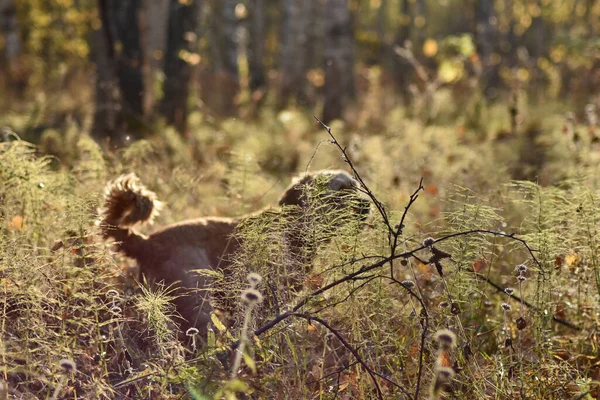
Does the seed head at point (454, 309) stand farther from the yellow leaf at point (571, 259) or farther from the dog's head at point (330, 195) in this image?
the yellow leaf at point (571, 259)

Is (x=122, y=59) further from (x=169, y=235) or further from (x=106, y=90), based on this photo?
(x=169, y=235)

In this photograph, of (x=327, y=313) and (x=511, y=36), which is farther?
(x=511, y=36)

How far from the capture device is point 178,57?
11016mm

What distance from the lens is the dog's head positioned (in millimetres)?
3498

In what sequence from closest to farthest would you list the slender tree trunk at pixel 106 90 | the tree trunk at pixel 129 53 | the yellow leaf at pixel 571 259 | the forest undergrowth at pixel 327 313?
1. the forest undergrowth at pixel 327 313
2. the yellow leaf at pixel 571 259
3. the slender tree trunk at pixel 106 90
4. the tree trunk at pixel 129 53

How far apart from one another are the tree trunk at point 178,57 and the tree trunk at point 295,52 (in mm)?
3864

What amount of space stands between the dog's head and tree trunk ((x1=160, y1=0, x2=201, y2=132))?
685cm

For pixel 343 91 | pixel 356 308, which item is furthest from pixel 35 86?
A: pixel 356 308

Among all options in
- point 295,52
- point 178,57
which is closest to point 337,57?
point 178,57

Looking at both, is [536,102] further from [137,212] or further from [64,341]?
[64,341]

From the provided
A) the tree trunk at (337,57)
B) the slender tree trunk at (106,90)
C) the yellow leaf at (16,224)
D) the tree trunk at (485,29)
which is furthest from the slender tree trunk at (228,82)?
Answer: the yellow leaf at (16,224)

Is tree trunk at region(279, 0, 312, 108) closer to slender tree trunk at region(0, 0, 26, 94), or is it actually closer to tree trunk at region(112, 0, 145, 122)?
tree trunk at region(112, 0, 145, 122)

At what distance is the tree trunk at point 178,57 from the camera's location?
10922 mm

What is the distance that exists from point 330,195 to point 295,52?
51.4ft
